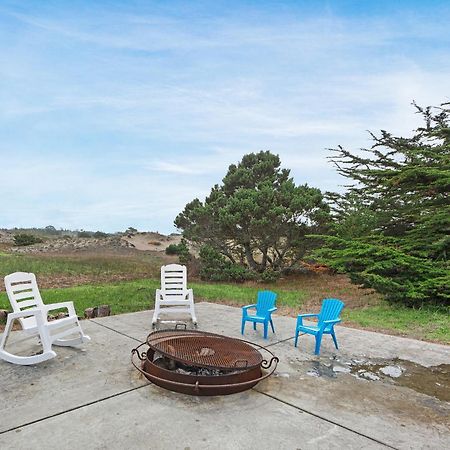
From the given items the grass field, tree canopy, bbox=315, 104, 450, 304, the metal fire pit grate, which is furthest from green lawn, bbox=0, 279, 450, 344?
the metal fire pit grate

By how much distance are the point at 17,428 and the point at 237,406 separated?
5.27 ft

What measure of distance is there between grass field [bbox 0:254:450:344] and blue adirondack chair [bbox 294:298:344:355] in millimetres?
1815

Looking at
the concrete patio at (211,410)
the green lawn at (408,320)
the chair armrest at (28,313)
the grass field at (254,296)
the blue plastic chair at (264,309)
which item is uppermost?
the chair armrest at (28,313)

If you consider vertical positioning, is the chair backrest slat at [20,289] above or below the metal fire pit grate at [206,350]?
above

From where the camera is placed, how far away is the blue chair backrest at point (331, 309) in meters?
4.41

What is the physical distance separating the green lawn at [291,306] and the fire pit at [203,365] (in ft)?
10.2

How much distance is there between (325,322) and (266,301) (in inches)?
47.8

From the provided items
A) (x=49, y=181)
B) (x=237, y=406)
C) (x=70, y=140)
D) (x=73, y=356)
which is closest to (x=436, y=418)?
(x=237, y=406)

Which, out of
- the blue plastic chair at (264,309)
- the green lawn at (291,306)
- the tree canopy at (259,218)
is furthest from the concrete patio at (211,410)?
the tree canopy at (259,218)

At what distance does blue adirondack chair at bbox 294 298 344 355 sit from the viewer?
406 centimetres

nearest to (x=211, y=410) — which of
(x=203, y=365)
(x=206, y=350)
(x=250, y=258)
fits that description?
(x=203, y=365)

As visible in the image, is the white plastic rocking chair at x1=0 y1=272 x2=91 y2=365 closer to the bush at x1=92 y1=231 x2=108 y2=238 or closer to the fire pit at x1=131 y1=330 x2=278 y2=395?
the fire pit at x1=131 y1=330 x2=278 y2=395

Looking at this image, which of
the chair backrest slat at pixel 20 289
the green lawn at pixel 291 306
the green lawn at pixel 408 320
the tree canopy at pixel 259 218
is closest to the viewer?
the chair backrest slat at pixel 20 289

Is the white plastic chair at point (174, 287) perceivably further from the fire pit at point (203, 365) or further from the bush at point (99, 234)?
the bush at point (99, 234)
